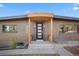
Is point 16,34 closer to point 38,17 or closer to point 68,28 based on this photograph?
point 38,17

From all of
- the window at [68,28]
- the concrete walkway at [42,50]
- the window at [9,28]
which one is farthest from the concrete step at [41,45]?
the window at [9,28]

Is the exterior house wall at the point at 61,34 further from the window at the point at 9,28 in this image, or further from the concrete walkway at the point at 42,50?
the window at the point at 9,28

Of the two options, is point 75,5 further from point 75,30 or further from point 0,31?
point 0,31

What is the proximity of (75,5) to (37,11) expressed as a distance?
1034 millimetres

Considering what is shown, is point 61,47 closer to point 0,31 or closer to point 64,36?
point 64,36

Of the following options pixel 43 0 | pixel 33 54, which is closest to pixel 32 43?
pixel 33 54

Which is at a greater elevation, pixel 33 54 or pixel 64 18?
pixel 64 18

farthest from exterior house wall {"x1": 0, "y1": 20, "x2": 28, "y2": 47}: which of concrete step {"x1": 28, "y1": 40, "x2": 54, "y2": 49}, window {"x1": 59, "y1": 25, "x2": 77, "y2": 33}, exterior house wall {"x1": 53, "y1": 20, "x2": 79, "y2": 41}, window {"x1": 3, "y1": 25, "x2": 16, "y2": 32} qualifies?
window {"x1": 59, "y1": 25, "x2": 77, "y2": 33}

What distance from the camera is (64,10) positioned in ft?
47.3

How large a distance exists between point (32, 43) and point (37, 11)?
0.88 metres

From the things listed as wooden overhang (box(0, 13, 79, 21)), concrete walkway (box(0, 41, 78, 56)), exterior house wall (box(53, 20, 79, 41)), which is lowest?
concrete walkway (box(0, 41, 78, 56))

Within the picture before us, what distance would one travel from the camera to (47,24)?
569 inches

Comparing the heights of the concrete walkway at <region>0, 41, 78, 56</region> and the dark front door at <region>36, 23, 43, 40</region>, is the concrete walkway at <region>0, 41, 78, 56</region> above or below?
below

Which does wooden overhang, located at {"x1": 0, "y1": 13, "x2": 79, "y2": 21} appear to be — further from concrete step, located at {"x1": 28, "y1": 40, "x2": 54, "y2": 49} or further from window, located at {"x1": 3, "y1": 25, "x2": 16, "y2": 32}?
concrete step, located at {"x1": 28, "y1": 40, "x2": 54, "y2": 49}
